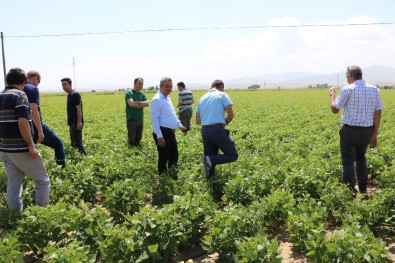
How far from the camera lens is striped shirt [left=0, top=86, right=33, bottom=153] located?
4.53 meters

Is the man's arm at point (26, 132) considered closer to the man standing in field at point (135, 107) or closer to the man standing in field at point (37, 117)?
the man standing in field at point (37, 117)

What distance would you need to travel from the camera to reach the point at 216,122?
629 cm

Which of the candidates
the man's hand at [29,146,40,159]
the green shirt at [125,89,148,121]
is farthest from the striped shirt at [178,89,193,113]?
the man's hand at [29,146,40,159]

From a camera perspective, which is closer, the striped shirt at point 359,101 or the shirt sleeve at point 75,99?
the striped shirt at point 359,101

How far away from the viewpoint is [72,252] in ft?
11.4

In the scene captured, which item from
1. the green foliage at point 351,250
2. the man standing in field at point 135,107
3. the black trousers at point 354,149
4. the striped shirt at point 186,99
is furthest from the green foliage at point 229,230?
the striped shirt at point 186,99

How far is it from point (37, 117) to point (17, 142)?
3.80 ft

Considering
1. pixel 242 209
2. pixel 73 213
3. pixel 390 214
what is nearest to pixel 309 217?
pixel 242 209

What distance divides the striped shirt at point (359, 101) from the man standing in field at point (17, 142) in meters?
4.26

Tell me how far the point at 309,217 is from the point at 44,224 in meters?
3.04

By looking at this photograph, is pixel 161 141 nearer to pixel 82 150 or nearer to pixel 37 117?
pixel 37 117

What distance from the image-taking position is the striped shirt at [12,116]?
14.9 ft

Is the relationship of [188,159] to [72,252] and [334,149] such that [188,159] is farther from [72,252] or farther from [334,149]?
[72,252]

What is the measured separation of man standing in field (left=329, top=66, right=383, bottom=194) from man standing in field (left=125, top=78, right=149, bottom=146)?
4.52 m
